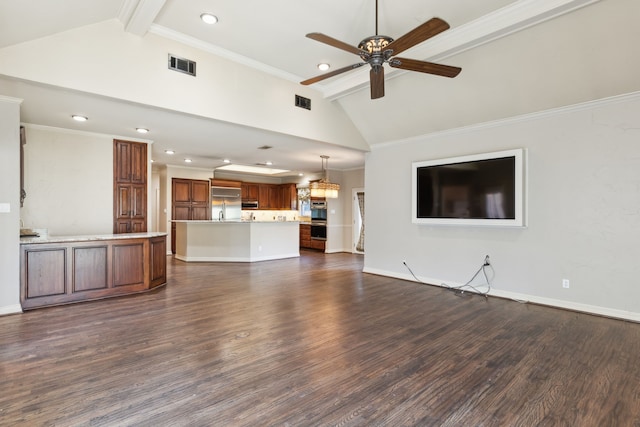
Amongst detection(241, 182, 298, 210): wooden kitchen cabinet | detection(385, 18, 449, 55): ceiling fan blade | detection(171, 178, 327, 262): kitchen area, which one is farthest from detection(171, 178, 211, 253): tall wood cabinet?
detection(385, 18, 449, 55): ceiling fan blade

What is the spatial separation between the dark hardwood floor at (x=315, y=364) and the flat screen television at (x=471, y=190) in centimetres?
130

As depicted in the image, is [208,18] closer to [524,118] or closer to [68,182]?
[68,182]

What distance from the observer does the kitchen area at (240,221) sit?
25.8ft

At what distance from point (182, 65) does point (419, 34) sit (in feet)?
9.39

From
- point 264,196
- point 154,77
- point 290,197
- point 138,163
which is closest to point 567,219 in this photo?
point 154,77

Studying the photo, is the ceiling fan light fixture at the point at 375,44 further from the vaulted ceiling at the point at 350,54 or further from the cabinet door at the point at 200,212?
the cabinet door at the point at 200,212

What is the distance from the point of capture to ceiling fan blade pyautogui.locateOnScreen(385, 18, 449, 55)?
2336mm

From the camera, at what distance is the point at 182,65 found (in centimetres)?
390

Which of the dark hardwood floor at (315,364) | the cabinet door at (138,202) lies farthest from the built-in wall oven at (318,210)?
the dark hardwood floor at (315,364)

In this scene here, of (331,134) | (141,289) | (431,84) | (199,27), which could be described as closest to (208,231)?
(141,289)

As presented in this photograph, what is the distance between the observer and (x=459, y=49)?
376 cm

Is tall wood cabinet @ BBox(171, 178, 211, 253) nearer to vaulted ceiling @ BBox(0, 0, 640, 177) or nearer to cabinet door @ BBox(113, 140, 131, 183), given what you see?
cabinet door @ BBox(113, 140, 131, 183)

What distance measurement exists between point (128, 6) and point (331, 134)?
3.30 meters

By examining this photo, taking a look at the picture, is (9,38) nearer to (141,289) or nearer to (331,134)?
(141,289)
